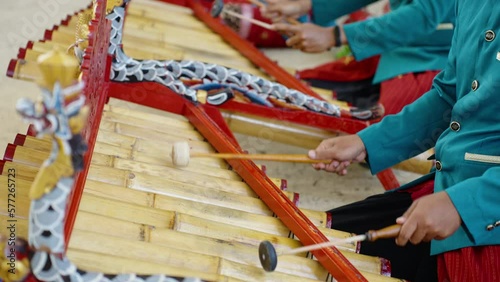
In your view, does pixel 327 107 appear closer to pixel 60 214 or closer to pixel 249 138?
pixel 249 138

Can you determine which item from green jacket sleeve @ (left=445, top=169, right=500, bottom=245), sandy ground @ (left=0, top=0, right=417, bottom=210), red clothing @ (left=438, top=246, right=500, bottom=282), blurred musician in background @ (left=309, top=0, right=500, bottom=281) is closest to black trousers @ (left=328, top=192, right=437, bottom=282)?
blurred musician in background @ (left=309, top=0, right=500, bottom=281)

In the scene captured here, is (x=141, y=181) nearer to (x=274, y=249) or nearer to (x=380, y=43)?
(x=274, y=249)

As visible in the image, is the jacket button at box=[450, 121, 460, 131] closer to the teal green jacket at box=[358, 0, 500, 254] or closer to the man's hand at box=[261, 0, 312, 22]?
the teal green jacket at box=[358, 0, 500, 254]

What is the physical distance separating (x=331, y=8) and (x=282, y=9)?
185mm

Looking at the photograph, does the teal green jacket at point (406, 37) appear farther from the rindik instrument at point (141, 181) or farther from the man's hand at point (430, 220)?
the man's hand at point (430, 220)

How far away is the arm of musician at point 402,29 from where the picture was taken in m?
2.26

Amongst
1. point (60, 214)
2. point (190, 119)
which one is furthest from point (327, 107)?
point (60, 214)

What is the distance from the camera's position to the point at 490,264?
135cm

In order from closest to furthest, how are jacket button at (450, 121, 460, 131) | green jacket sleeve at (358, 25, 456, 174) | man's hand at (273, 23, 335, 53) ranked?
1. jacket button at (450, 121, 460, 131)
2. green jacket sleeve at (358, 25, 456, 174)
3. man's hand at (273, 23, 335, 53)

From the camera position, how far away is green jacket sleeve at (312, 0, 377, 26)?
2607mm

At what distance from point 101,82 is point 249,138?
90cm

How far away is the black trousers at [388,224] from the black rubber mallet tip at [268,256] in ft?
1.16

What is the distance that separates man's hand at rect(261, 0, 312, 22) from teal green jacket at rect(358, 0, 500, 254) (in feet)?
3.45

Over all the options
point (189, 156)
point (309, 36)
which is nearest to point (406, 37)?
point (309, 36)
